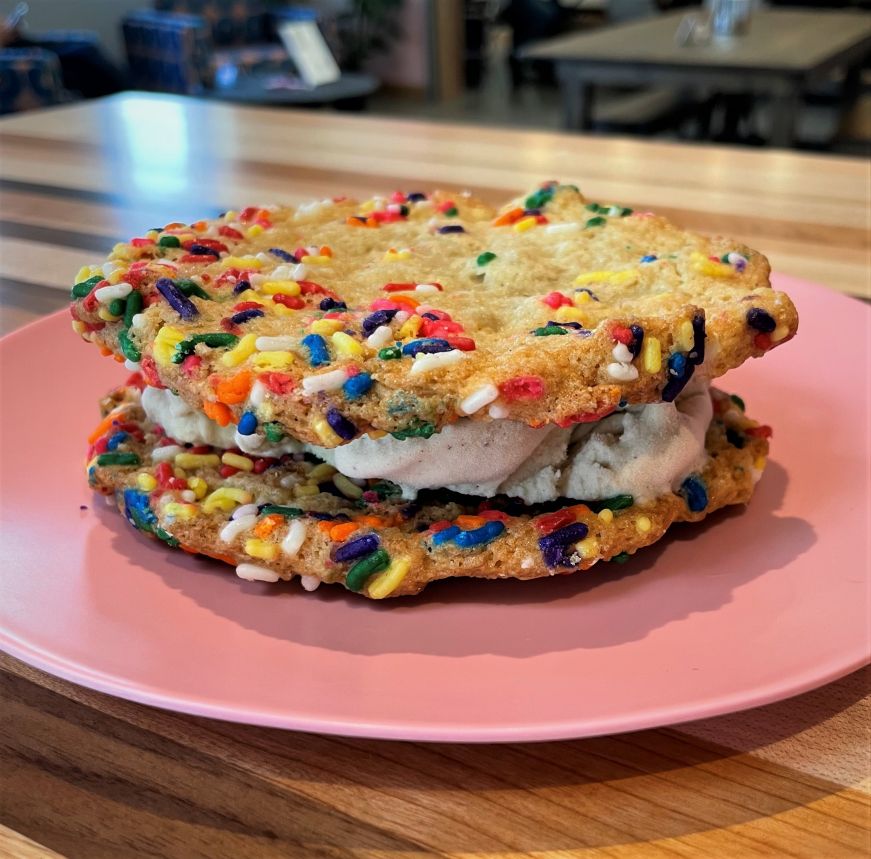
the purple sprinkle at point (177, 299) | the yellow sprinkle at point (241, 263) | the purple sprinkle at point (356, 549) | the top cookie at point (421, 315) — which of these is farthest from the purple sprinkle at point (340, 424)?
the yellow sprinkle at point (241, 263)

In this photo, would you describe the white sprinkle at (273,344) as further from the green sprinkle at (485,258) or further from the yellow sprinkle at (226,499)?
the green sprinkle at (485,258)

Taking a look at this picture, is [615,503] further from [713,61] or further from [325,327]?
[713,61]

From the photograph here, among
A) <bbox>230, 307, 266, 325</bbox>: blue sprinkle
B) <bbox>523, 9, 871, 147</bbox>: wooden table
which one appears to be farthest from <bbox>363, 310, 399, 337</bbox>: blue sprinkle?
<bbox>523, 9, 871, 147</bbox>: wooden table

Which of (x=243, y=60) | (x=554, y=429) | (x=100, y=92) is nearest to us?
(x=554, y=429)

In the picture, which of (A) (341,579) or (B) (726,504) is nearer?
(A) (341,579)

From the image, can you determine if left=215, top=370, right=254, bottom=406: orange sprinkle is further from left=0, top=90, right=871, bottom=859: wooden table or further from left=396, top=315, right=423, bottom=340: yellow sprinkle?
A: left=0, top=90, right=871, bottom=859: wooden table

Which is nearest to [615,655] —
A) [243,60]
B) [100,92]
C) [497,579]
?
[497,579]

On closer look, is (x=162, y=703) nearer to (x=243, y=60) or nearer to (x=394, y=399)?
(x=394, y=399)

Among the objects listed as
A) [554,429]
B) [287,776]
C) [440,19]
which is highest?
[554,429]
